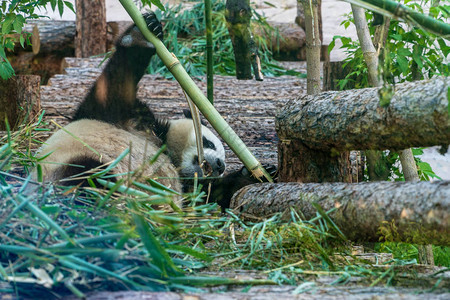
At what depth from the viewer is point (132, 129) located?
9.43 ft

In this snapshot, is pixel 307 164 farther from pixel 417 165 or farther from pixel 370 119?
pixel 417 165

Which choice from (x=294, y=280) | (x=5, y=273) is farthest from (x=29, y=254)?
(x=294, y=280)

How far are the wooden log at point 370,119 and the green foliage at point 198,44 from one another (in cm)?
302

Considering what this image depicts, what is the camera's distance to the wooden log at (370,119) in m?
1.46

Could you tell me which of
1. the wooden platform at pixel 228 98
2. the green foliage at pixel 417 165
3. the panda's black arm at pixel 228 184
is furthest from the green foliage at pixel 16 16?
the green foliage at pixel 417 165

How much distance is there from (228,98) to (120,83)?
1.52 meters

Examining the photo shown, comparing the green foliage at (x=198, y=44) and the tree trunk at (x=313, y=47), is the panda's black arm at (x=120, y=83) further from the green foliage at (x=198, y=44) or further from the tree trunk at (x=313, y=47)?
the green foliage at (x=198, y=44)

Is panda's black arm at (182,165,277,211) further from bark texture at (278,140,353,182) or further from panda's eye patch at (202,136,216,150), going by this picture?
bark texture at (278,140,353,182)

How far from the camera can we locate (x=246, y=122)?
12.6 ft

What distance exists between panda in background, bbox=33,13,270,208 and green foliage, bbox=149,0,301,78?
6.36ft

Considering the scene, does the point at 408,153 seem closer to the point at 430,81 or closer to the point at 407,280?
the point at 430,81

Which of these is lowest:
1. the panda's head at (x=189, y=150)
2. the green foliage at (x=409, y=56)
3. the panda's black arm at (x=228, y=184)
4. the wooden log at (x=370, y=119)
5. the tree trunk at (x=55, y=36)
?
the panda's black arm at (x=228, y=184)

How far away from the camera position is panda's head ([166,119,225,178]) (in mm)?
3101

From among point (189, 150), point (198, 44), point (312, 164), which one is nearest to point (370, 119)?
point (312, 164)
